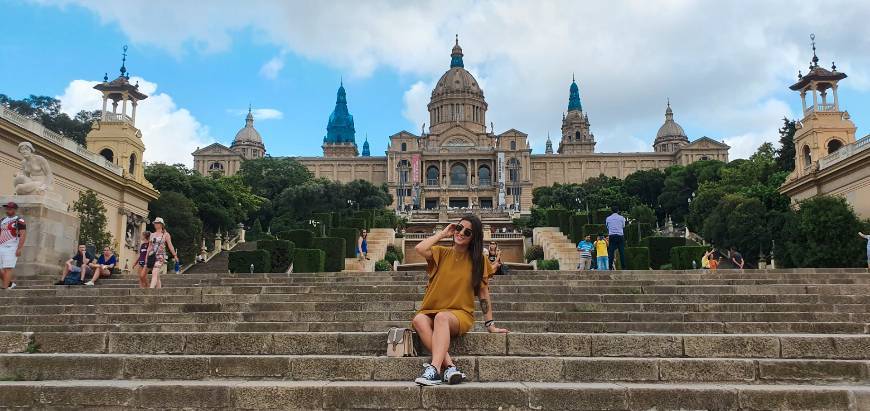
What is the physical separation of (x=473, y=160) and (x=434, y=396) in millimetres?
96471

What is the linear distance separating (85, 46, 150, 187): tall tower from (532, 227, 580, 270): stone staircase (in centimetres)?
2423

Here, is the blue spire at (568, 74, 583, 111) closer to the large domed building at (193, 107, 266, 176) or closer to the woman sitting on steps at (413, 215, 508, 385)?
the large domed building at (193, 107, 266, 176)

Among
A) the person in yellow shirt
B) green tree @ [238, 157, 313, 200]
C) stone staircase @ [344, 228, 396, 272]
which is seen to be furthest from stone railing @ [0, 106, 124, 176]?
green tree @ [238, 157, 313, 200]

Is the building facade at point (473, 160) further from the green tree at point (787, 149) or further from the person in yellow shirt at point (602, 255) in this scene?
the person in yellow shirt at point (602, 255)

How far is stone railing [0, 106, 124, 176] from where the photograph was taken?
92.1 feet

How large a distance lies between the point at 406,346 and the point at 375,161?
102 meters

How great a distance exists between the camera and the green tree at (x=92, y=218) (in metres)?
28.1

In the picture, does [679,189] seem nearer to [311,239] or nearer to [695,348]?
[311,239]

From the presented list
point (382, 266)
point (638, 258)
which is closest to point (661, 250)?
point (638, 258)

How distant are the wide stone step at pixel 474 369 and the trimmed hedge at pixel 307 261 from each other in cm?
1584

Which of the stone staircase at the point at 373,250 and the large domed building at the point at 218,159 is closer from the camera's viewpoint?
the stone staircase at the point at 373,250

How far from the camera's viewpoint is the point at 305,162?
107062 millimetres

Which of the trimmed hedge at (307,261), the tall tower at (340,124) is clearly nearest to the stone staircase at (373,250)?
the trimmed hedge at (307,261)

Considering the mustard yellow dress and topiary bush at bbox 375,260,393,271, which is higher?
topiary bush at bbox 375,260,393,271
